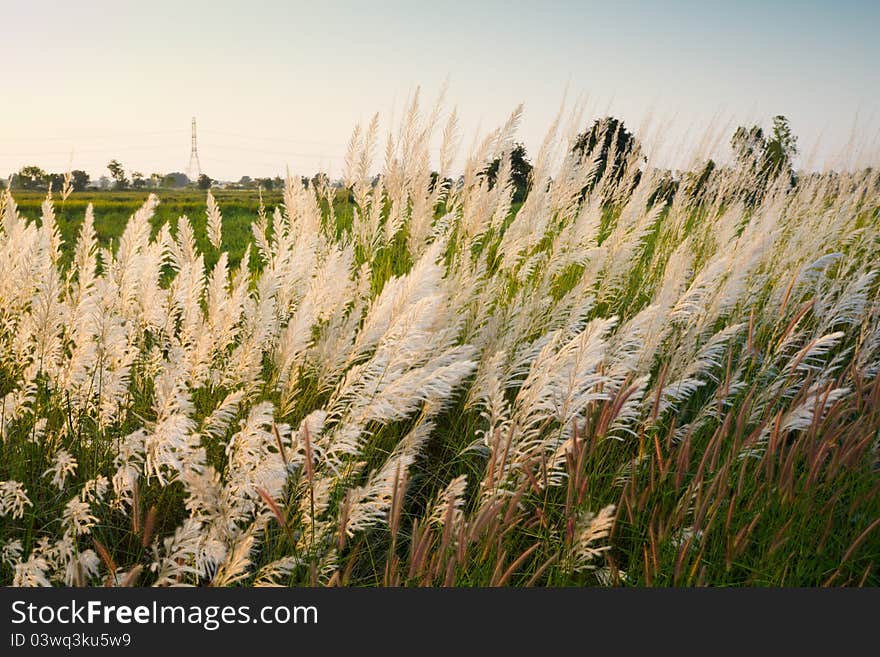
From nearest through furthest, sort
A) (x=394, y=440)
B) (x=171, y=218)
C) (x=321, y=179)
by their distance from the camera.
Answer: (x=394, y=440), (x=321, y=179), (x=171, y=218)

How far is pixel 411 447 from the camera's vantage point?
178 cm

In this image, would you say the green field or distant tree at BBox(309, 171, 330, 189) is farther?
the green field

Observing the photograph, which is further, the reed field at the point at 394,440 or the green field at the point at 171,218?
the green field at the point at 171,218

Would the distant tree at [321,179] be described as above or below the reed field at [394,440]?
above

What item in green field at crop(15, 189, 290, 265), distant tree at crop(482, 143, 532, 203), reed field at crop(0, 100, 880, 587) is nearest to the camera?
reed field at crop(0, 100, 880, 587)

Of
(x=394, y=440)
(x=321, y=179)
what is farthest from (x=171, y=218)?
(x=394, y=440)

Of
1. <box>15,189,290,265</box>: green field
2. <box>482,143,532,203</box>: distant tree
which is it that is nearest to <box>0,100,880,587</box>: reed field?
<box>482,143,532,203</box>: distant tree

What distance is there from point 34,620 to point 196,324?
96cm

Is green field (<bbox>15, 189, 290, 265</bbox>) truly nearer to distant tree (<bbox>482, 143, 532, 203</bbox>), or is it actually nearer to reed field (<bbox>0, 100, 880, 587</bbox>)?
distant tree (<bbox>482, 143, 532, 203</bbox>)

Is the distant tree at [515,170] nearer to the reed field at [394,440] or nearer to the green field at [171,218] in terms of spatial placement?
the reed field at [394,440]

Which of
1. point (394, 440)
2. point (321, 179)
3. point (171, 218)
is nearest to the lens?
point (394, 440)

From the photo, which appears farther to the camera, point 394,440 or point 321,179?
point 321,179

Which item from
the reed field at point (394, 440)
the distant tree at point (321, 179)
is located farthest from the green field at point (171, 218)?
the reed field at point (394, 440)

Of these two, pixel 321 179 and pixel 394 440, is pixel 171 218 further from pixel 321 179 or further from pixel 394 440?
pixel 394 440
